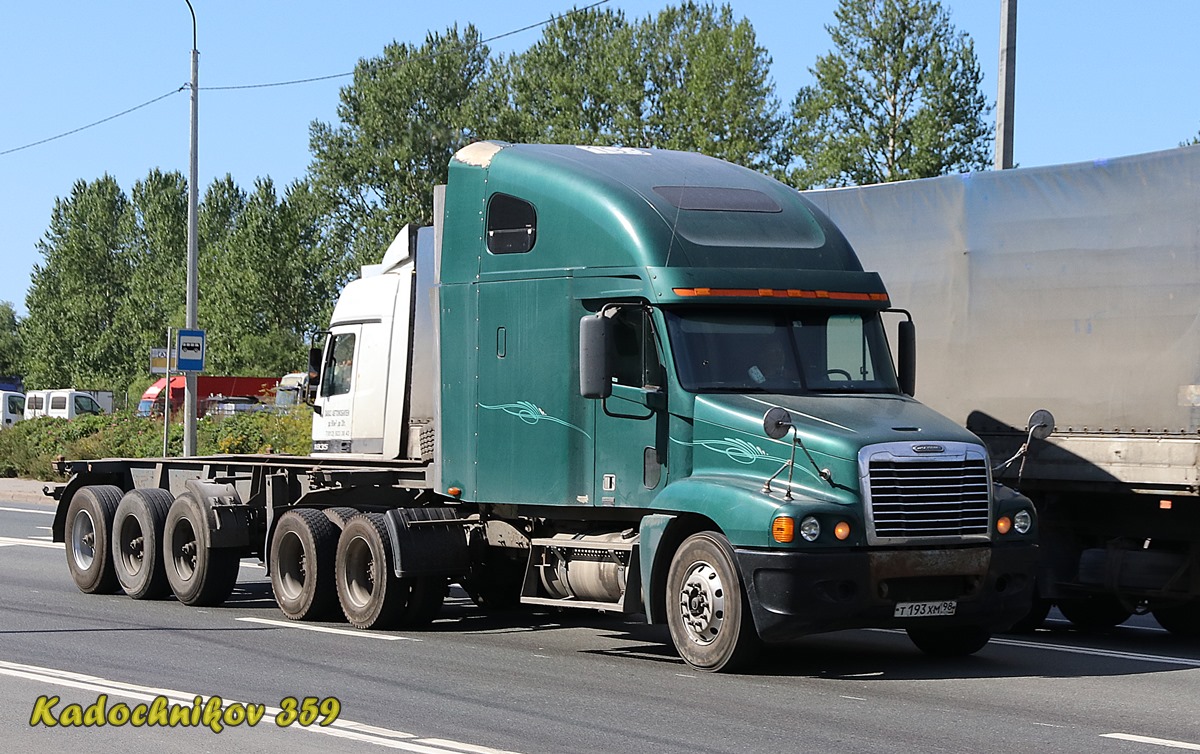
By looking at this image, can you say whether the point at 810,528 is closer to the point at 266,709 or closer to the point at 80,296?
the point at 266,709

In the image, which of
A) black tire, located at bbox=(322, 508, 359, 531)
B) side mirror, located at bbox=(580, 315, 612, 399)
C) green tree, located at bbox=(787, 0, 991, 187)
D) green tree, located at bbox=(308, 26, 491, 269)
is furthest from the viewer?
green tree, located at bbox=(308, 26, 491, 269)

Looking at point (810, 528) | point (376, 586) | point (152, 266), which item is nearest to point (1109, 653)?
point (810, 528)

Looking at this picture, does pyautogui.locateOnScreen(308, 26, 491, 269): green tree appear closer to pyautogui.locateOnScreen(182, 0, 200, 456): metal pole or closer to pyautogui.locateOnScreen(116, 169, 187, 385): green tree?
pyautogui.locateOnScreen(116, 169, 187, 385): green tree

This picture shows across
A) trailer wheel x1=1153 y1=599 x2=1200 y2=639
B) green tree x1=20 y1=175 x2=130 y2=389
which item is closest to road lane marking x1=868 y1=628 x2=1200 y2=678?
trailer wheel x1=1153 y1=599 x2=1200 y2=639

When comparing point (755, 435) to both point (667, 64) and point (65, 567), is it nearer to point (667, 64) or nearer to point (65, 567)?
point (65, 567)

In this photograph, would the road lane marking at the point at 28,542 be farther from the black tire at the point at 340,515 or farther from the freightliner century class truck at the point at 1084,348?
the freightliner century class truck at the point at 1084,348

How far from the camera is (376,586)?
1375cm

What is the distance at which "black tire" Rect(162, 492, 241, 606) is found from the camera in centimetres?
1591

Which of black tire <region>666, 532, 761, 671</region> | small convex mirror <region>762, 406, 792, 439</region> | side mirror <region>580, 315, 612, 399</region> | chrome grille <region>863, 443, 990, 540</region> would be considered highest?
side mirror <region>580, 315, 612, 399</region>

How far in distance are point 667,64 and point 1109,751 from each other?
191 feet

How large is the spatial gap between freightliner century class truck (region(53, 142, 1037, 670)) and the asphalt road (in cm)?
47

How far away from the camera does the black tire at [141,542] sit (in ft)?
54.5

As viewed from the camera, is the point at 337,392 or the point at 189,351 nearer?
the point at 337,392

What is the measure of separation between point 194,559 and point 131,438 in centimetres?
2520
